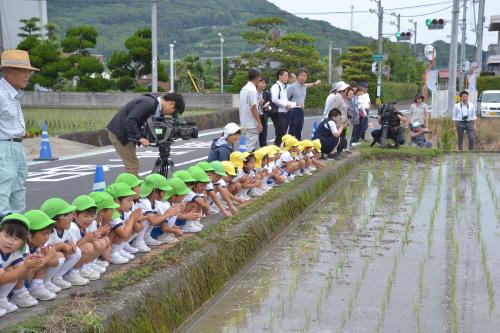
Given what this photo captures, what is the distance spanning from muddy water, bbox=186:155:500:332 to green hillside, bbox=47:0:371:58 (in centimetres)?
9201

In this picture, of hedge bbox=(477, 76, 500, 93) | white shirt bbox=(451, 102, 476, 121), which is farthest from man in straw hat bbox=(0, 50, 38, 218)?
hedge bbox=(477, 76, 500, 93)

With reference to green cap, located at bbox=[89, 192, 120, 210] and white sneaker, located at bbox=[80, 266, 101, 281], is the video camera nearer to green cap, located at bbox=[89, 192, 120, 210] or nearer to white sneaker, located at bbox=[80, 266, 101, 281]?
green cap, located at bbox=[89, 192, 120, 210]

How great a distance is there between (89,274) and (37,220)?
23.4 inches

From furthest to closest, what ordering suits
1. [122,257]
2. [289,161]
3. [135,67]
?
1. [135,67]
2. [289,161]
3. [122,257]

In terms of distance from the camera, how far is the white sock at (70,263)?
371cm

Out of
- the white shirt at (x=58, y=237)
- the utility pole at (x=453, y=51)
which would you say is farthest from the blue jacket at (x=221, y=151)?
the utility pole at (x=453, y=51)

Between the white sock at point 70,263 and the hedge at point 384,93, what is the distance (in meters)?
34.0

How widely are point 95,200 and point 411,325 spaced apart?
83.9 inches

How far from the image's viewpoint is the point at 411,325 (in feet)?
13.2

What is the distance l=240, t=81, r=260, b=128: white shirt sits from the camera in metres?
8.32

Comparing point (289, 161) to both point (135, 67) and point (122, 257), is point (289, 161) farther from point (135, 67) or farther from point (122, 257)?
point (135, 67)

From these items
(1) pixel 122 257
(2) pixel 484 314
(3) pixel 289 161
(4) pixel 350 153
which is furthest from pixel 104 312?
(4) pixel 350 153

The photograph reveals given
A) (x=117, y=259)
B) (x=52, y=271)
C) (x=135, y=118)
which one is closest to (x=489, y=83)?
(x=135, y=118)

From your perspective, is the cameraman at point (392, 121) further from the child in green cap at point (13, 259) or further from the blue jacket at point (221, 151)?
the child in green cap at point (13, 259)
